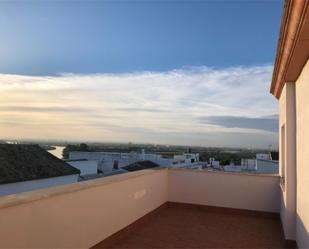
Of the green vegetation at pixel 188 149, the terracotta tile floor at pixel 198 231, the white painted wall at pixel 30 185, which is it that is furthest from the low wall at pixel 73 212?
the green vegetation at pixel 188 149

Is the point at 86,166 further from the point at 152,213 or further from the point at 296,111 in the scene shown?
the point at 296,111

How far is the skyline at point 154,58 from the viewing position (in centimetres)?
709

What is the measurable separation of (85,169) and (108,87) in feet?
34.6

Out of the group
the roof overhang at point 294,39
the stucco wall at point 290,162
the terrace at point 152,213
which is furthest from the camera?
the stucco wall at point 290,162

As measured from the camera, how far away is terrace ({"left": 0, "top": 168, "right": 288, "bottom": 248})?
275 cm

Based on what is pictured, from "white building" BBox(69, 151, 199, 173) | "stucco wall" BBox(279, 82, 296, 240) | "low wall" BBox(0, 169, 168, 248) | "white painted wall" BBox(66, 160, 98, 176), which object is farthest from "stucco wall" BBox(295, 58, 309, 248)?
"white building" BBox(69, 151, 199, 173)


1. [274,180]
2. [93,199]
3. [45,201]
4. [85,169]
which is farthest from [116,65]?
[85,169]

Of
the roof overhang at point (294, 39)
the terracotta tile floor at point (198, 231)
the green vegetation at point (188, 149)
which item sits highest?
the roof overhang at point (294, 39)

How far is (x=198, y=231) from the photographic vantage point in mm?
4887

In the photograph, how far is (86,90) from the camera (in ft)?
45.4

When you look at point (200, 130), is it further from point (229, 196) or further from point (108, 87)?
point (229, 196)

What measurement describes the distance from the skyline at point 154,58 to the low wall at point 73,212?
385 cm

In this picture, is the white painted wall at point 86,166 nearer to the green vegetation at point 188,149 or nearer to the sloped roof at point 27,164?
the sloped roof at point 27,164

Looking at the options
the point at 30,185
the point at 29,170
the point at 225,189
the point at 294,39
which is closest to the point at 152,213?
the point at 225,189
